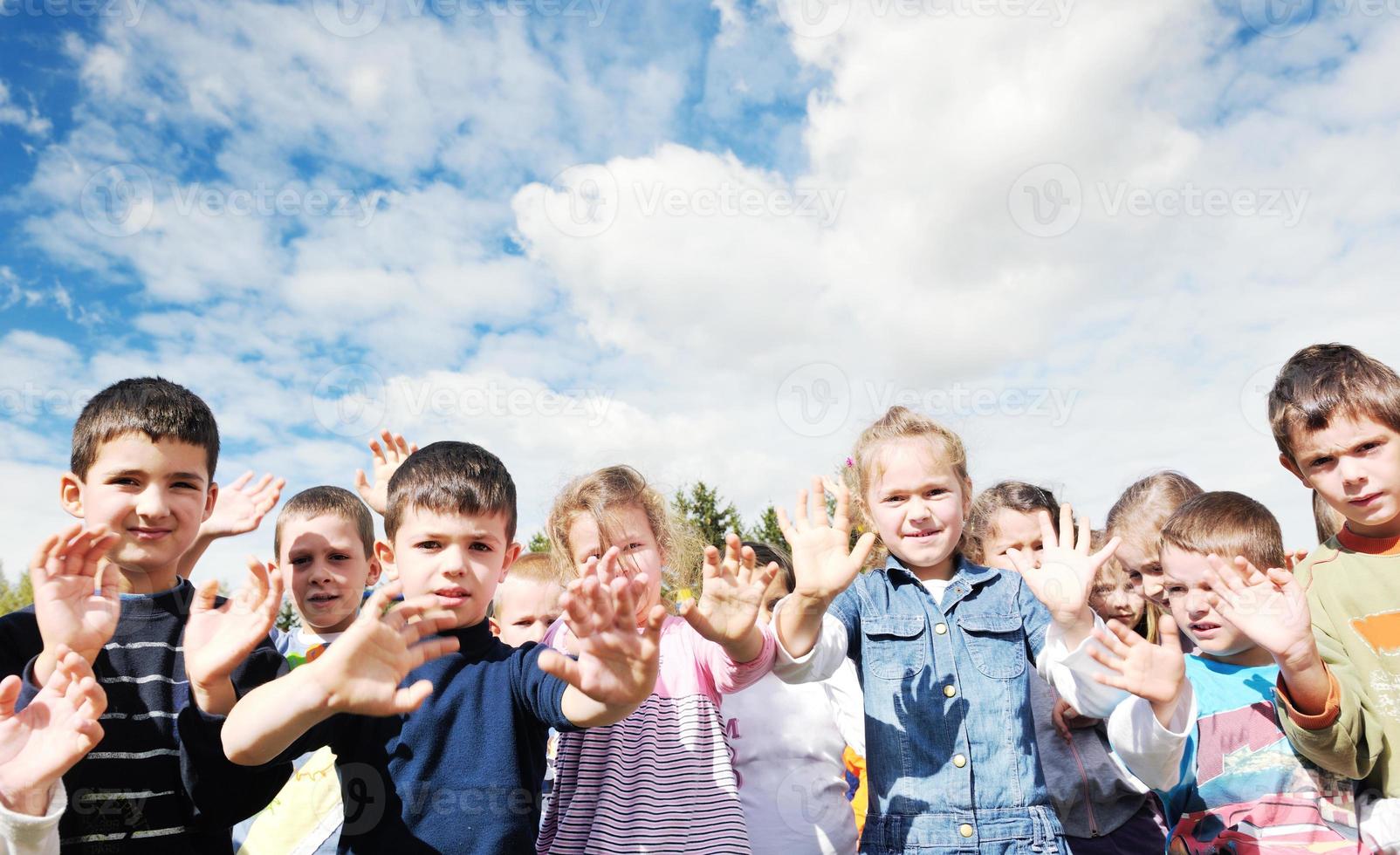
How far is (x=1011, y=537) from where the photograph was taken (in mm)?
4711

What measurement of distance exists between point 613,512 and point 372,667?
1.56 m

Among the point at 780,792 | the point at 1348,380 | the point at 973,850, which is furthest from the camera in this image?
the point at 780,792

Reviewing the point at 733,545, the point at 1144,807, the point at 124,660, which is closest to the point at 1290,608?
the point at 1144,807

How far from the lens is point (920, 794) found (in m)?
3.27

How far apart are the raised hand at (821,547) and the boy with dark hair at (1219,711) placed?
92cm

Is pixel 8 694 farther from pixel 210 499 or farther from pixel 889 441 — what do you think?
pixel 889 441

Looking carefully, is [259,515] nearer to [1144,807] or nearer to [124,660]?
[124,660]

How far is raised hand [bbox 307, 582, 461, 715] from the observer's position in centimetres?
229

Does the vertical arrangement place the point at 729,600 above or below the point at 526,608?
below

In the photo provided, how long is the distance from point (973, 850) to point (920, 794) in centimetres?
26

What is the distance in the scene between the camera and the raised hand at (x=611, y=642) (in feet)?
7.81

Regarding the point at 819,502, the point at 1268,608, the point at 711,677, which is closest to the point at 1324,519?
the point at 1268,608

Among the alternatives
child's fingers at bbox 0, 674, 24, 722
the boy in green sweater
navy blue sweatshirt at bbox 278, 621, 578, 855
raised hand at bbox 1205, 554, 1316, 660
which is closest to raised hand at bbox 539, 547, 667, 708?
navy blue sweatshirt at bbox 278, 621, 578, 855

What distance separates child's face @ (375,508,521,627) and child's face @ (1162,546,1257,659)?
303 centimetres
